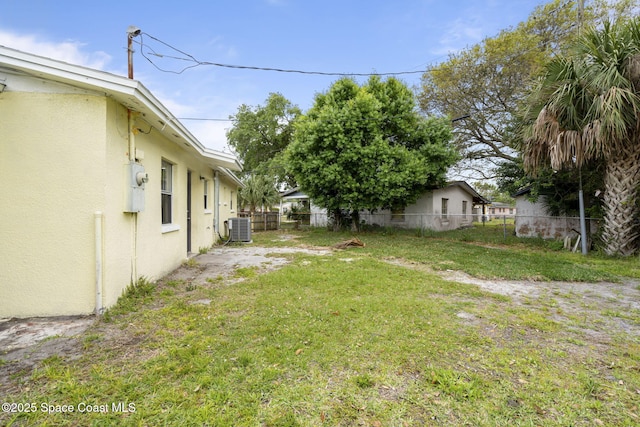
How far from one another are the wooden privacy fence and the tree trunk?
51.0ft

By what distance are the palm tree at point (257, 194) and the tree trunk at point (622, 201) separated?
16.9m

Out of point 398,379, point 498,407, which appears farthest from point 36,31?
point 498,407

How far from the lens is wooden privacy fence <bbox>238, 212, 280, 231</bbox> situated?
17.6 metres

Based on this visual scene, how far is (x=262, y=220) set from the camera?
18219mm

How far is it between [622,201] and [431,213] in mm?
8790

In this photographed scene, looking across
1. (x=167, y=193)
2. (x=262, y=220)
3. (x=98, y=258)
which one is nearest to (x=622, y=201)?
(x=167, y=193)

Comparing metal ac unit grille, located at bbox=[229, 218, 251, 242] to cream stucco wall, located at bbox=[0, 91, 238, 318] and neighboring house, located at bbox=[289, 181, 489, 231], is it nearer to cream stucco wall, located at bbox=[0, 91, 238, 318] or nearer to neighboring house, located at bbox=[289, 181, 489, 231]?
neighboring house, located at bbox=[289, 181, 489, 231]

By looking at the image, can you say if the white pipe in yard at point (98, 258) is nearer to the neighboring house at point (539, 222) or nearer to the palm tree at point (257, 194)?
the neighboring house at point (539, 222)

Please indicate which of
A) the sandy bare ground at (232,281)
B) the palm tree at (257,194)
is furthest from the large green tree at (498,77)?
the palm tree at (257,194)

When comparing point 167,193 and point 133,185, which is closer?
point 133,185

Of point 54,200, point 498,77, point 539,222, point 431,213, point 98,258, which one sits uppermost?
point 498,77

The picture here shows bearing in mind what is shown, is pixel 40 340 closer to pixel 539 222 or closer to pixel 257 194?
pixel 539 222

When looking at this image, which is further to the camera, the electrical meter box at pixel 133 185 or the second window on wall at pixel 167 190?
the second window on wall at pixel 167 190

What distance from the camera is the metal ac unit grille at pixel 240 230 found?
11.2 metres
